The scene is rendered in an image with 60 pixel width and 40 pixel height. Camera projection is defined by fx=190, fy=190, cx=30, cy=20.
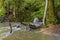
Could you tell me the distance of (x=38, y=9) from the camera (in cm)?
2489

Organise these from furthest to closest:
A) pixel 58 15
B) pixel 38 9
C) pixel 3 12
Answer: pixel 3 12 → pixel 38 9 → pixel 58 15

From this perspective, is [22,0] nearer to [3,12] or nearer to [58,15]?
[3,12]

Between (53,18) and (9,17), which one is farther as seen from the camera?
(9,17)

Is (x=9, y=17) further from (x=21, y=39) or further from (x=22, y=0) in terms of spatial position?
(x=21, y=39)

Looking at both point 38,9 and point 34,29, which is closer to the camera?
point 34,29

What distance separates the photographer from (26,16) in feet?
82.2

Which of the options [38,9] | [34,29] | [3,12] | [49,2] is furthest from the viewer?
[3,12]

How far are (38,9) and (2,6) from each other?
20.6 ft

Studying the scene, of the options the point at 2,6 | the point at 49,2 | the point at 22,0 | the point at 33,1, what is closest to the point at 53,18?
the point at 49,2

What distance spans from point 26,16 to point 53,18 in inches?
295

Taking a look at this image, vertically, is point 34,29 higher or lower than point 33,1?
lower

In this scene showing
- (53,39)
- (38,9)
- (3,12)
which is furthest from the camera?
(3,12)

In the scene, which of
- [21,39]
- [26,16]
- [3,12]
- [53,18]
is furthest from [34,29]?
[3,12]

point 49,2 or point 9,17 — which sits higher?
point 49,2
